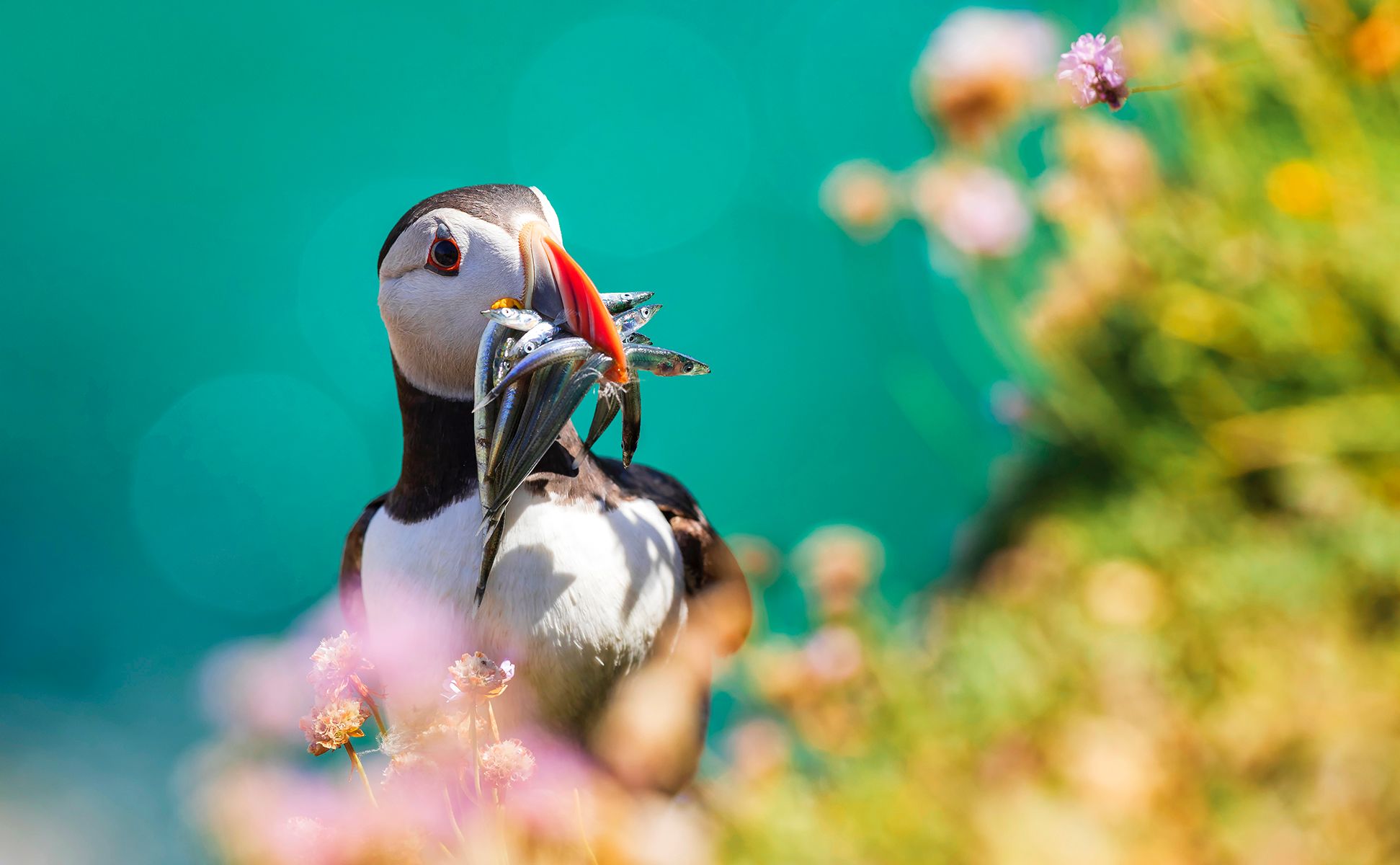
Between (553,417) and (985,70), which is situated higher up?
(985,70)

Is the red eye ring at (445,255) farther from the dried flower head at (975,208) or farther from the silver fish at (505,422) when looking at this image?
the dried flower head at (975,208)

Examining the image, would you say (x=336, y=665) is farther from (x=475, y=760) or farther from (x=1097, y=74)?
(x=1097, y=74)

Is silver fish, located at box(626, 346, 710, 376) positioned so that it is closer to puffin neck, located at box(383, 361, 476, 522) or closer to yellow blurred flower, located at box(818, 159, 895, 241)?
puffin neck, located at box(383, 361, 476, 522)

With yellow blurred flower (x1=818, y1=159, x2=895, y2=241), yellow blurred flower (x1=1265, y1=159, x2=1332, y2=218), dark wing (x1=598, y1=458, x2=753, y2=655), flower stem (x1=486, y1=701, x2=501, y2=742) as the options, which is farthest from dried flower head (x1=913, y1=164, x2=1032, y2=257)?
flower stem (x1=486, y1=701, x2=501, y2=742)

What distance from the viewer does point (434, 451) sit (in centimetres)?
57

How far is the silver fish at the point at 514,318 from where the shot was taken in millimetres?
463

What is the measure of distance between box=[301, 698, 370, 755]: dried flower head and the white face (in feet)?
0.66

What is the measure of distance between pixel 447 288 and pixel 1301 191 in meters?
1.07

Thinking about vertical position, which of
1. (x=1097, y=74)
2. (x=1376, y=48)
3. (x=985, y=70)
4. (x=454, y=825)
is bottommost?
(x=454, y=825)

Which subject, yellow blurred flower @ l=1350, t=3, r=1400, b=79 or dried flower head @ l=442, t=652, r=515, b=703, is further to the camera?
yellow blurred flower @ l=1350, t=3, r=1400, b=79

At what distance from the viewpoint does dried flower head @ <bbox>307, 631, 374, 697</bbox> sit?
0.43 meters

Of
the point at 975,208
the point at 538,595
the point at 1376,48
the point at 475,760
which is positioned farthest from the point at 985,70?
the point at 475,760

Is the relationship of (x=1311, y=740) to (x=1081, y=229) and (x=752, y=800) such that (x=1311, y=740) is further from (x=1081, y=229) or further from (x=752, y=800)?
(x=1081, y=229)

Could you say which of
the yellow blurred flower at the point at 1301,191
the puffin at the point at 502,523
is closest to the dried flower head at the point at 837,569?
the puffin at the point at 502,523
